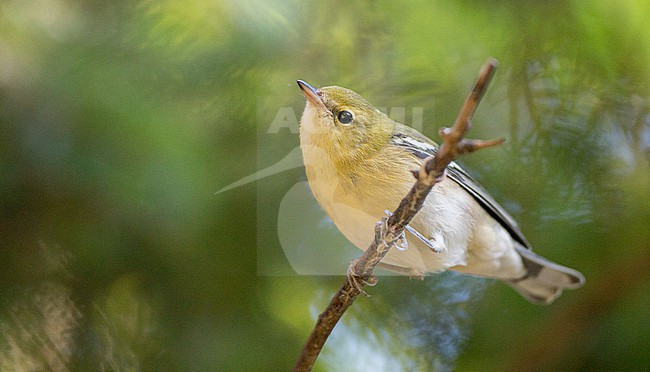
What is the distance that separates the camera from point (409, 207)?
481mm

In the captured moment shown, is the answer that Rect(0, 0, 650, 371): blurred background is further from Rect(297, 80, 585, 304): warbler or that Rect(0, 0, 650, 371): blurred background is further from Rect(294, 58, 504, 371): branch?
Rect(294, 58, 504, 371): branch

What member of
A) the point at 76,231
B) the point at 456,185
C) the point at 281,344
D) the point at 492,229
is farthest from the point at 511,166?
the point at 76,231

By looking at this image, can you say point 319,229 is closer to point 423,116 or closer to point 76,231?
point 423,116

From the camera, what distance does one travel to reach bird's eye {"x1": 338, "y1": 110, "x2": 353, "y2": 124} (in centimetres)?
73

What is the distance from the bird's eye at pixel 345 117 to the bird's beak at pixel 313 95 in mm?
25

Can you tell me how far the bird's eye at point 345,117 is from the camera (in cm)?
73

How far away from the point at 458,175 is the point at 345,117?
219 millimetres

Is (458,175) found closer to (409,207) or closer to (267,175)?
(267,175)

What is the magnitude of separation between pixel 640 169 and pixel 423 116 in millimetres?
299

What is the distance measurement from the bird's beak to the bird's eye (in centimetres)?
2

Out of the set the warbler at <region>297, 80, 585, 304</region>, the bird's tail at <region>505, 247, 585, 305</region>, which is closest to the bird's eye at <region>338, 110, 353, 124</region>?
the warbler at <region>297, 80, 585, 304</region>

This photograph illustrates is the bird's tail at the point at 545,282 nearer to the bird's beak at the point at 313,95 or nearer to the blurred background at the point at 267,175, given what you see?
the blurred background at the point at 267,175

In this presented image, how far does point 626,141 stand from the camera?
0.81 m

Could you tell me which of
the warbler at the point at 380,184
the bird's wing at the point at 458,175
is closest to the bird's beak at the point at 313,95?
the warbler at the point at 380,184
